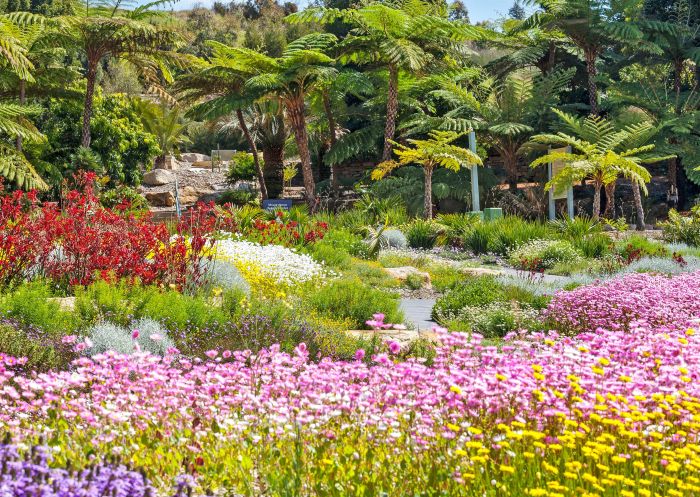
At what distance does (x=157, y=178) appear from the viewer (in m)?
33.1

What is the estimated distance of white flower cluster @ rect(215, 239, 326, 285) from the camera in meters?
10.1

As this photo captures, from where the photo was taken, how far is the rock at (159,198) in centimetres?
2976

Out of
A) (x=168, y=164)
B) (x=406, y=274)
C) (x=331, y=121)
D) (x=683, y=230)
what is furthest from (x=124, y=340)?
(x=168, y=164)

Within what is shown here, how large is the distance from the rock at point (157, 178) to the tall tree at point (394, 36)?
35.3ft

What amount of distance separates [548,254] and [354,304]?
6934mm

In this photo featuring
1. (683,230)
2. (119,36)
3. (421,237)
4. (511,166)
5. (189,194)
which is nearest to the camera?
(683,230)

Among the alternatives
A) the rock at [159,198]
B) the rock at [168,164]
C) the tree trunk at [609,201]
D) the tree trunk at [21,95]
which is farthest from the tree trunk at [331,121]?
the rock at [168,164]

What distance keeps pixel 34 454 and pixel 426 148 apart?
58.6 feet

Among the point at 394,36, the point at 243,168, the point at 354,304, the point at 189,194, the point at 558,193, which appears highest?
the point at 394,36

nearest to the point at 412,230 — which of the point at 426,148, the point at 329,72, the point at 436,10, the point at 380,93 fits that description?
the point at 426,148

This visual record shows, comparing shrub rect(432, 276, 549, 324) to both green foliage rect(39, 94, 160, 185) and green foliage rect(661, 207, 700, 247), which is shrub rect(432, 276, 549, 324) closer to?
green foliage rect(661, 207, 700, 247)

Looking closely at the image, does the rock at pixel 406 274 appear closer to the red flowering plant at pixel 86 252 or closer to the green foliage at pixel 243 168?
the red flowering plant at pixel 86 252

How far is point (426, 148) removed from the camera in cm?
1984

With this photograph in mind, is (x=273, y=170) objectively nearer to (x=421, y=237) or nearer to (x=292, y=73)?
(x=292, y=73)
